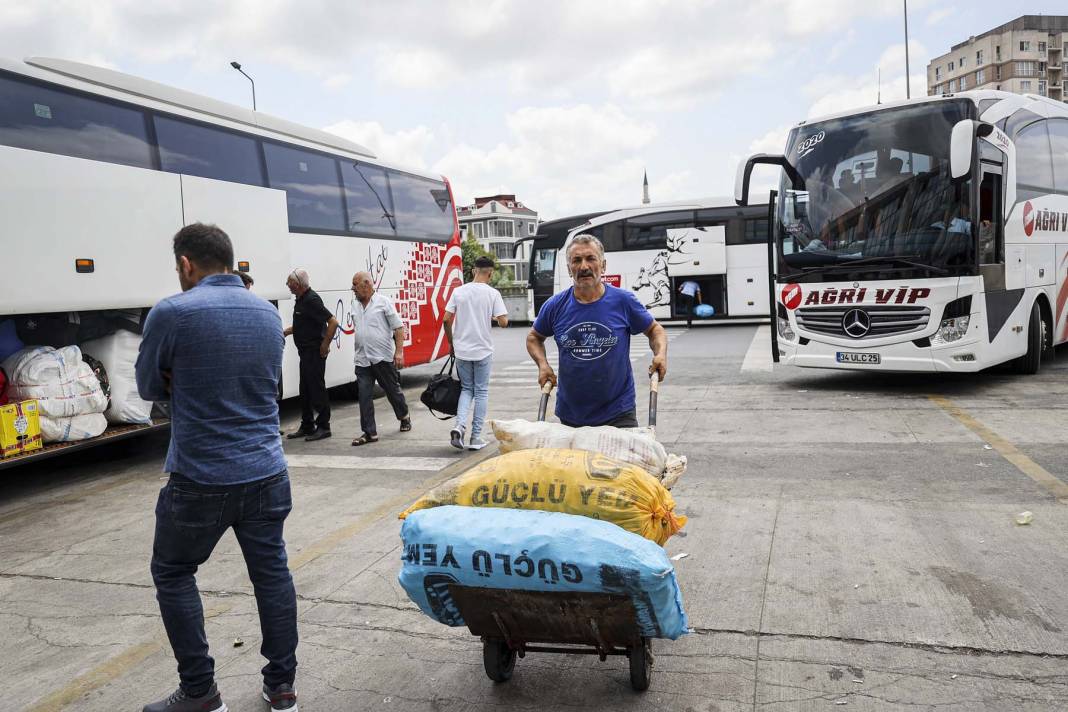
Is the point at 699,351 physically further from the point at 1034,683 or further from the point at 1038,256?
the point at 1034,683

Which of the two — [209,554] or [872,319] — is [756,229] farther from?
[209,554]

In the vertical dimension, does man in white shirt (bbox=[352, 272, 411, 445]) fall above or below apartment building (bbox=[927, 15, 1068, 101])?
below

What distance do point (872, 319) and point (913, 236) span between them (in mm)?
1072

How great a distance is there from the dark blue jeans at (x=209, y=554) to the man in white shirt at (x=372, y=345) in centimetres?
577

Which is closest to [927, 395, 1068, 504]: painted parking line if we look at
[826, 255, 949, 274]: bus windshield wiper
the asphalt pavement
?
the asphalt pavement

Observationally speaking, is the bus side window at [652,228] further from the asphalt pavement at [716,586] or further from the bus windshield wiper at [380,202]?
the asphalt pavement at [716,586]

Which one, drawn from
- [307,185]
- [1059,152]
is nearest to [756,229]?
[1059,152]

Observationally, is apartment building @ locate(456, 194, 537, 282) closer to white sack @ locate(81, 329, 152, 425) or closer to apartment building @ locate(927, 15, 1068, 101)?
apartment building @ locate(927, 15, 1068, 101)

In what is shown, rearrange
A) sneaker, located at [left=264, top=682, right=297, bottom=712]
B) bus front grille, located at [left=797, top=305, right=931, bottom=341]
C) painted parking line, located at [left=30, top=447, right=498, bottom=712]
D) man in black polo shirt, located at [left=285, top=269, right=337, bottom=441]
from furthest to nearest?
bus front grille, located at [left=797, top=305, right=931, bottom=341], man in black polo shirt, located at [left=285, top=269, right=337, bottom=441], painted parking line, located at [left=30, top=447, right=498, bottom=712], sneaker, located at [left=264, top=682, right=297, bottom=712]

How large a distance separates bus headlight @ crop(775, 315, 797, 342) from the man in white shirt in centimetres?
523

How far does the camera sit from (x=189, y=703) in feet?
10.1

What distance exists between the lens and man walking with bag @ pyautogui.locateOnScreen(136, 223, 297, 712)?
3.01m

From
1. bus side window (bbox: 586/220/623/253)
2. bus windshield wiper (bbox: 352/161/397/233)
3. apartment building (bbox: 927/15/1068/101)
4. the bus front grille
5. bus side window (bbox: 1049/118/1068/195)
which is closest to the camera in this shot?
the bus front grille

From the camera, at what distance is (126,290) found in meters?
7.79
